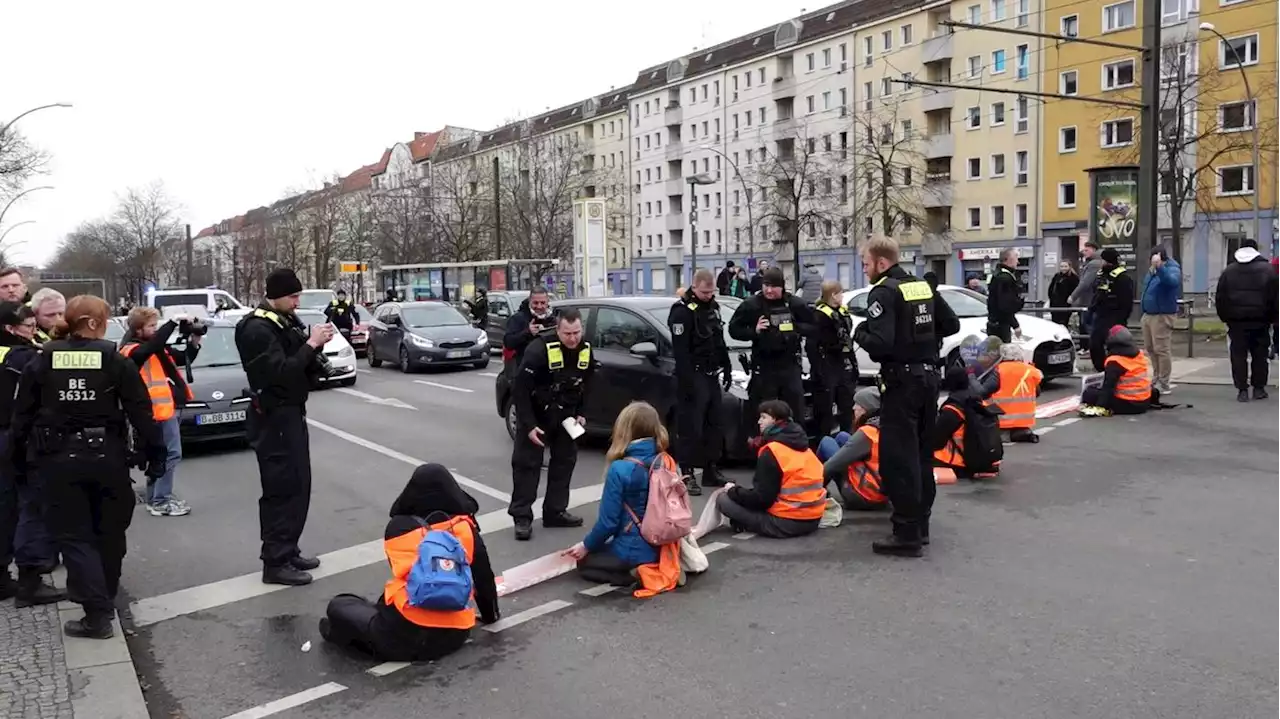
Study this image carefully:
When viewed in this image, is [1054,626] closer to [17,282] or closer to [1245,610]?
[1245,610]

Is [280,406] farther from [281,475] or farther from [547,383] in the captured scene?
[547,383]

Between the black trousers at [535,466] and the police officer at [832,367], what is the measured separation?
2.72m

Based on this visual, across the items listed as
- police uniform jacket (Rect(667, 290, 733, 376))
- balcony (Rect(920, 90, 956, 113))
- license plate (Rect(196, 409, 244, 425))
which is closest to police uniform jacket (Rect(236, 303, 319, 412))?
Answer: police uniform jacket (Rect(667, 290, 733, 376))

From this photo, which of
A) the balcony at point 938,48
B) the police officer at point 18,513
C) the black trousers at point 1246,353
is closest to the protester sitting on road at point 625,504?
the police officer at point 18,513

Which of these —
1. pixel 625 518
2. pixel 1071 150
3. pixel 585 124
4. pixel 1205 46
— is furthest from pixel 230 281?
pixel 625 518

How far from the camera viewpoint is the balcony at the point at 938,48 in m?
61.8

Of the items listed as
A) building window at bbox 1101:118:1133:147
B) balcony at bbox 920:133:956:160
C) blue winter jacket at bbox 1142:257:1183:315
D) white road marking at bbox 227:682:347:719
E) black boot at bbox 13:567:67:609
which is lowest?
white road marking at bbox 227:682:347:719

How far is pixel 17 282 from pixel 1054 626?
663 cm

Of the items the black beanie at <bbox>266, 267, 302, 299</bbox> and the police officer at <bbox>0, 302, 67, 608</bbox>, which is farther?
the black beanie at <bbox>266, 267, 302, 299</bbox>

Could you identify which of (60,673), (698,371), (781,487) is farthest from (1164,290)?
(60,673)

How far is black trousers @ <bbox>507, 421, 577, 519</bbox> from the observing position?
747cm

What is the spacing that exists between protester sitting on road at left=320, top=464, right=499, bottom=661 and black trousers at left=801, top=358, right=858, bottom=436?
4.77 m

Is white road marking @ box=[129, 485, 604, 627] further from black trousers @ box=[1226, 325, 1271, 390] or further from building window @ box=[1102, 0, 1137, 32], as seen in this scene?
building window @ box=[1102, 0, 1137, 32]

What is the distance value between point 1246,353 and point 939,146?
52.9 m
